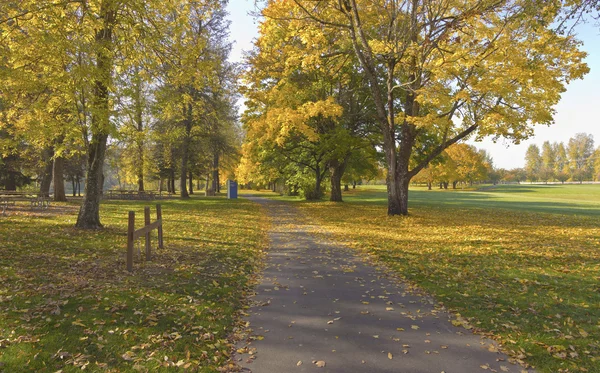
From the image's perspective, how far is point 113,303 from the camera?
4.96 m

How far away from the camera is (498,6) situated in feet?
42.0

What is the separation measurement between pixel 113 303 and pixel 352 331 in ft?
10.5

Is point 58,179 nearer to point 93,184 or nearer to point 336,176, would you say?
point 93,184

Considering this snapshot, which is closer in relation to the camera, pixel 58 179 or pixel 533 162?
pixel 58 179

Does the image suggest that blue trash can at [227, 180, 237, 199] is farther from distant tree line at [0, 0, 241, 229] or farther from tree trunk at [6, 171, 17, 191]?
distant tree line at [0, 0, 241, 229]

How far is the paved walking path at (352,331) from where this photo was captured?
3.55 m

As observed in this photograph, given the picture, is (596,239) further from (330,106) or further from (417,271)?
(330,106)

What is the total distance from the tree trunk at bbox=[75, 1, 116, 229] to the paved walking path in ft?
19.4

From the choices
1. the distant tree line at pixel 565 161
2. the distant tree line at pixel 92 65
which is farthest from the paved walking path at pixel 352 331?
the distant tree line at pixel 565 161

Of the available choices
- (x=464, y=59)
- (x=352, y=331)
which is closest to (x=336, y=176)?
(x=464, y=59)

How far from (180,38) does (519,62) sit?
458 inches

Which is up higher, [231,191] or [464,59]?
[464,59]

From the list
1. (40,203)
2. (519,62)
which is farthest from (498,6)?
(40,203)

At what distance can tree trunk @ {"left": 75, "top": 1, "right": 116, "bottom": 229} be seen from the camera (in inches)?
344
